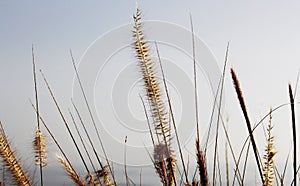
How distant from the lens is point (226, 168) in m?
2.51

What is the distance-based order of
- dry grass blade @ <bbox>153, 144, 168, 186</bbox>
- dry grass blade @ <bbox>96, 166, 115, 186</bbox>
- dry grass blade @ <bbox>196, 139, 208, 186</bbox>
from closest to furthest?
dry grass blade @ <bbox>196, 139, 208, 186</bbox> → dry grass blade @ <bbox>153, 144, 168, 186</bbox> → dry grass blade @ <bbox>96, 166, 115, 186</bbox>

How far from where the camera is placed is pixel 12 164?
290cm

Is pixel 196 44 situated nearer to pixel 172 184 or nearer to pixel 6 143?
pixel 172 184

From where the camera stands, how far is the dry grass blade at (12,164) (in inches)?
110

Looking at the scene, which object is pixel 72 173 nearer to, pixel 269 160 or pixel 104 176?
pixel 104 176

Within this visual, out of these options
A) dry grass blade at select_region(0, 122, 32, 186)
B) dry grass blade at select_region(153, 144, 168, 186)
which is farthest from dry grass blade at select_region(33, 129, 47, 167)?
dry grass blade at select_region(153, 144, 168, 186)

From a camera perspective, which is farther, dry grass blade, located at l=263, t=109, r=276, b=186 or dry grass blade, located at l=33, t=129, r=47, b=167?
dry grass blade, located at l=33, t=129, r=47, b=167

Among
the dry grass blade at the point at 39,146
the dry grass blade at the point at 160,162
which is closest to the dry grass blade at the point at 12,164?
the dry grass blade at the point at 39,146

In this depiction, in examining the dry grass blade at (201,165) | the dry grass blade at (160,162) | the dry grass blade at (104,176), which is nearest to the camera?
the dry grass blade at (201,165)

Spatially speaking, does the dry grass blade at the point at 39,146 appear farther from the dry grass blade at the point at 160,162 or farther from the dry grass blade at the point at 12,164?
the dry grass blade at the point at 160,162

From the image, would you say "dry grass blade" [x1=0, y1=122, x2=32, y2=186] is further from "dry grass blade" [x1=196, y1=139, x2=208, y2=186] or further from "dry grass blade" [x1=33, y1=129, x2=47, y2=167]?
"dry grass blade" [x1=196, y1=139, x2=208, y2=186]

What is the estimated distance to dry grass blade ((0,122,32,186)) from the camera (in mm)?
2805

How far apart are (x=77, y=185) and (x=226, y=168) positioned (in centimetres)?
79

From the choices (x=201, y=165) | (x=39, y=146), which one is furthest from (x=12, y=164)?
(x=201, y=165)
